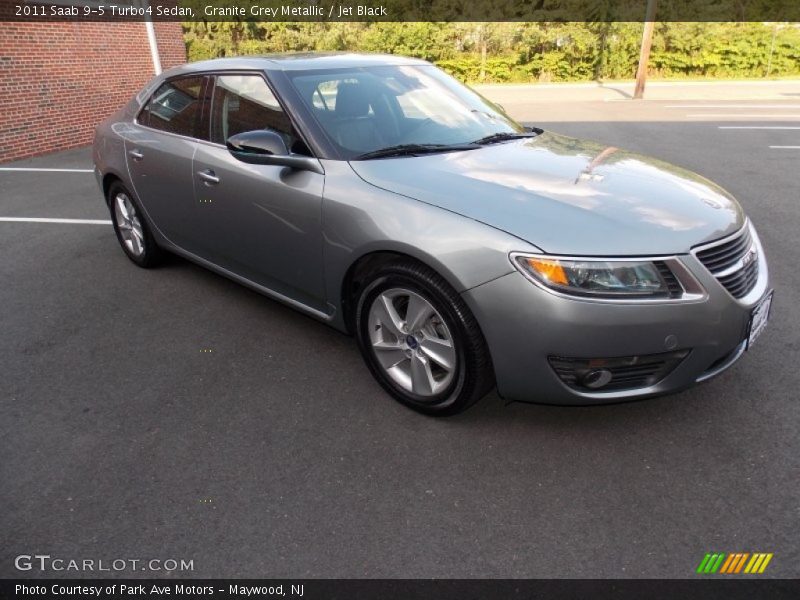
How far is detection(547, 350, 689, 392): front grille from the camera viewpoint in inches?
95.7

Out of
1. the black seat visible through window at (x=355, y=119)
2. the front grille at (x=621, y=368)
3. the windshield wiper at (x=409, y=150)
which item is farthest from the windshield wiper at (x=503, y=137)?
the front grille at (x=621, y=368)

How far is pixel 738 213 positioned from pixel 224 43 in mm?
29558

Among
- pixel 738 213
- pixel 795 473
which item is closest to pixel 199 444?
pixel 795 473

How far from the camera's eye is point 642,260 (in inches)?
93.5

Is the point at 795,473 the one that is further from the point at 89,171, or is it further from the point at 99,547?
the point at 89,171

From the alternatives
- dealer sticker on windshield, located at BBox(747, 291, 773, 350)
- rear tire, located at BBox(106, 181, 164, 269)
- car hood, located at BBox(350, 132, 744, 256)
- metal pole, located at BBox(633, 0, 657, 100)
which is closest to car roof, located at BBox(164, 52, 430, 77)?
car hood, located at BBox(350, 132, 744, 256)

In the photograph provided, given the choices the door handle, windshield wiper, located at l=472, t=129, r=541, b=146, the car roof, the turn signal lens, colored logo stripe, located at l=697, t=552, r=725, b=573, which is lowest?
colored logo stripe, located at l=697, t=552, r=725, b=573

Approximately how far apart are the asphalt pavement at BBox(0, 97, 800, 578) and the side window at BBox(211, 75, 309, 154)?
1.20 m

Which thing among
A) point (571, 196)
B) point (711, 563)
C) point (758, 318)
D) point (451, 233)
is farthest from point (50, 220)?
point (711, 563)

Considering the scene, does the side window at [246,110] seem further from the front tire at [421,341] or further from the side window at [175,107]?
the front tire at [421,341]

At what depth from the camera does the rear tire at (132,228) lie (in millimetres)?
4660

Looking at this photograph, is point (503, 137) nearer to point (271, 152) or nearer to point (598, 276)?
point (271, 152)

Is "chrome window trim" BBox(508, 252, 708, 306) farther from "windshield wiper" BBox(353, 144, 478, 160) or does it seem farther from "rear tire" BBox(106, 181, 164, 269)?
"rear tire" BBox(106, 181, 164, 269)

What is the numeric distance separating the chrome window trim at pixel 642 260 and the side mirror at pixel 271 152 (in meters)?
1.22
